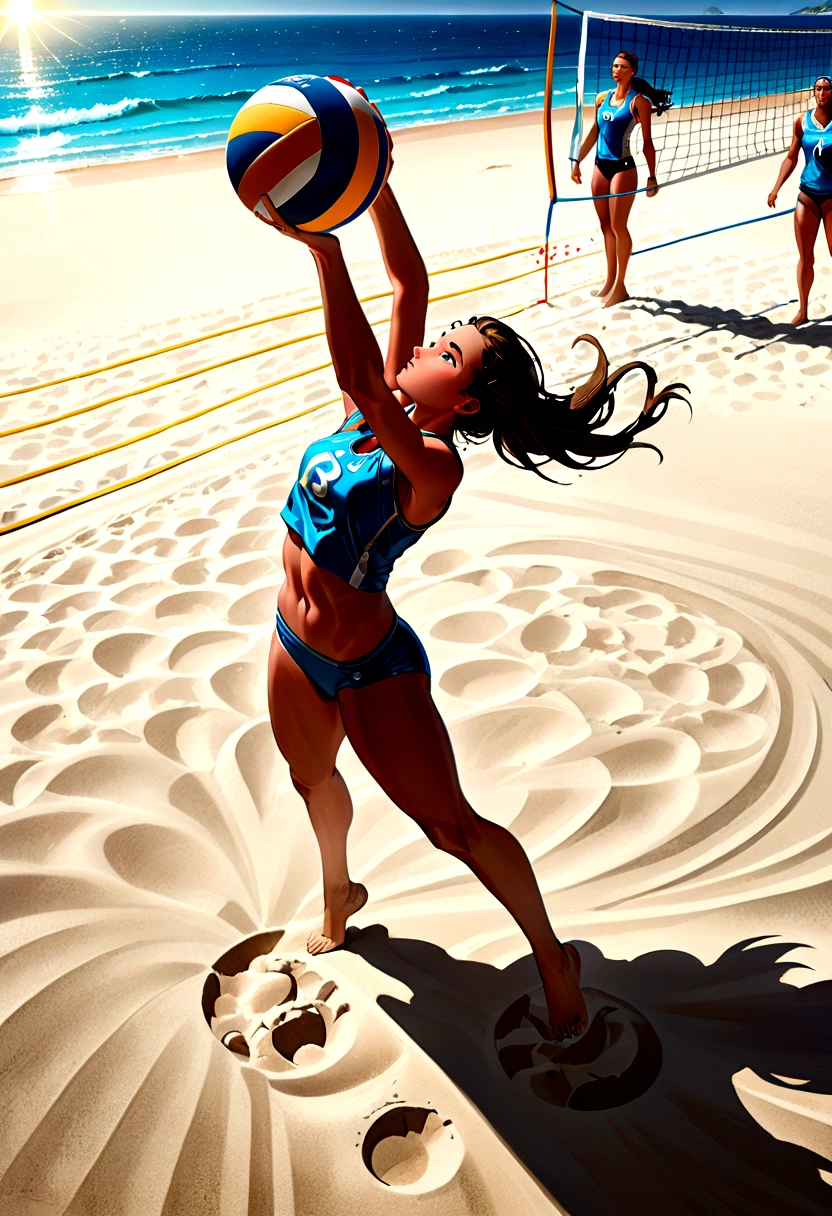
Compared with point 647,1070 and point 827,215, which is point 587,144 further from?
point 647,1070

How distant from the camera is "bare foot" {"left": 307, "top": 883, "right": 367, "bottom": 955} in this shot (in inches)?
89.7

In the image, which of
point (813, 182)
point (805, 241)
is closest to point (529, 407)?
point (805, 241)

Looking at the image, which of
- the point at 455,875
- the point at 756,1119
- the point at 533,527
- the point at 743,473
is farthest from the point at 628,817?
the point at 743,473

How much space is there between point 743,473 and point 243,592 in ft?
8.06

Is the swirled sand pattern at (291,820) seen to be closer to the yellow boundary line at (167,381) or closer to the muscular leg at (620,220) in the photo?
the yellow boundary line at (167,381)

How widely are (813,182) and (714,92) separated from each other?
3.38 meters

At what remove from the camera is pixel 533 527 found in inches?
164

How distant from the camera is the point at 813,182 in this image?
5.95 m

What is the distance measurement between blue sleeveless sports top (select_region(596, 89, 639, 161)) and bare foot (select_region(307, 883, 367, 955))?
627 centimetres

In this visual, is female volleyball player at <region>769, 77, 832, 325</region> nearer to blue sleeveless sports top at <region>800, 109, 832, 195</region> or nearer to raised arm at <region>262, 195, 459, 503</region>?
blue sleeveless sports top at <region>800, 109, 832, 195</region>

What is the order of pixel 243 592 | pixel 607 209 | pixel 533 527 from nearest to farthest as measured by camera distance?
1. pixel 243 592
2. pixel 533 527
3. pixel 607 209

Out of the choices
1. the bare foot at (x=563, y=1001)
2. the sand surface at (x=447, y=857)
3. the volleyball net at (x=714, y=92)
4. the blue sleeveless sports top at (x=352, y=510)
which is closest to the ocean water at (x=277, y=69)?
the volleyball net at (x=714, y=92)

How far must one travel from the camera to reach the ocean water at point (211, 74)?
26.9m

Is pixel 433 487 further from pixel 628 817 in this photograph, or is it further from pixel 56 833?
pixel 56 833
